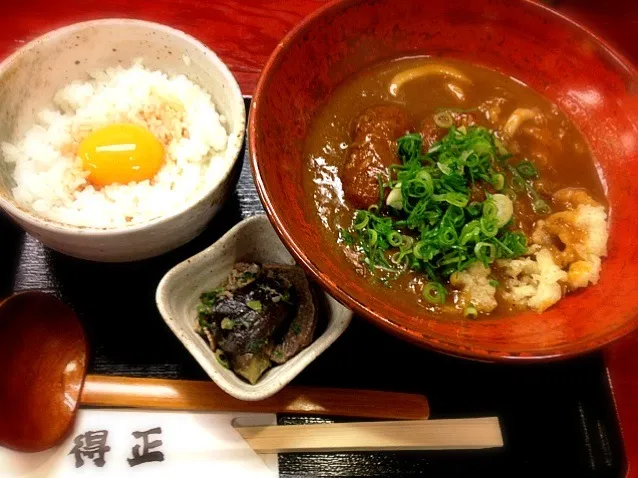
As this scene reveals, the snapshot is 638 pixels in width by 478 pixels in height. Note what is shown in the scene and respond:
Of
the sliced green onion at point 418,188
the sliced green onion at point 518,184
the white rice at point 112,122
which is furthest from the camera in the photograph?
the sliced green onion at point 518,184

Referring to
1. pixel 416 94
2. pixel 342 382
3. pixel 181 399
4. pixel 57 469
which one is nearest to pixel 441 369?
pixel 342 382

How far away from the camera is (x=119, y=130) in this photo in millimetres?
2146

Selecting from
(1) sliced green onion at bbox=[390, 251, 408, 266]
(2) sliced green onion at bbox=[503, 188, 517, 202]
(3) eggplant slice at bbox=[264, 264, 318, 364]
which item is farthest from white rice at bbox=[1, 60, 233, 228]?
(2) sliced green onion at bbox=[503, 188, 517, 202]

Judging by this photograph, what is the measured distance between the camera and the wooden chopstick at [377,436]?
1825mm

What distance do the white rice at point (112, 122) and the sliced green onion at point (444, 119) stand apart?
840 millimetres

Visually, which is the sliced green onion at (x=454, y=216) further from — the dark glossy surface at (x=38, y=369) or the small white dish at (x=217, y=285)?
the dark glossy surface at (x=38, y=369)

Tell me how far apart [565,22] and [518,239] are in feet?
3.09

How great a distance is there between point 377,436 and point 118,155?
137 cm

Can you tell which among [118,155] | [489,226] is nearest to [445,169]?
[489,226]

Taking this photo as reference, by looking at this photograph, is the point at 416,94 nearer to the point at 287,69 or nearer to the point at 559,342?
the point at 287,69

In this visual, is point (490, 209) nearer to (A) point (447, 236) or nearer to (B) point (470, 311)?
Answer: (A) point (447, 236)

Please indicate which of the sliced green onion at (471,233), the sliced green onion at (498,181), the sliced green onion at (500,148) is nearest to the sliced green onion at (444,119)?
the sliced green onion at (500,148)

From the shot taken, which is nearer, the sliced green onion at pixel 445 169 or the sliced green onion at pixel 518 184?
the sliced green onion at pixel 445 169

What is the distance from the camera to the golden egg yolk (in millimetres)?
2098
